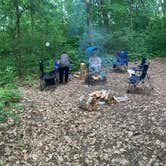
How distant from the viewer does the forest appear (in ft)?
25.0

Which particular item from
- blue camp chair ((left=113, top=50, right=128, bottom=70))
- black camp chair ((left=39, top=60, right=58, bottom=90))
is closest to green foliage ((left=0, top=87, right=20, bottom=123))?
black camp chair ((left=39, top=60, right=58, bottom=90))

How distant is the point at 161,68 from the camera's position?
1788cm

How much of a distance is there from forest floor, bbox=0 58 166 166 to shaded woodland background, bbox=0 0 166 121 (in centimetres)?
103

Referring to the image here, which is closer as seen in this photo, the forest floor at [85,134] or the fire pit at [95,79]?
the forest floor at [85,134]

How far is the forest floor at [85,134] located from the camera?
293 inches

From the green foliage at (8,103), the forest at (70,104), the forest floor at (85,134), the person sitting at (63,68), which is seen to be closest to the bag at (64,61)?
the person sitting at (63,68)

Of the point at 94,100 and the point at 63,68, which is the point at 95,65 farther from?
the point at 94,100

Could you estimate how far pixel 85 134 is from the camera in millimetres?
8445

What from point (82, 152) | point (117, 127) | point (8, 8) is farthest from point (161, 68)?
point (82, 152)

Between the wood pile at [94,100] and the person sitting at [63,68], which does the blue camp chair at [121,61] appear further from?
the wood pile at [94,100]

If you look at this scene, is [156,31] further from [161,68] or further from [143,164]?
[143,164]

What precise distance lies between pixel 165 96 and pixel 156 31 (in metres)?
12.1

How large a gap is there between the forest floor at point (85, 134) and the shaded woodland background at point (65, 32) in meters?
1.03

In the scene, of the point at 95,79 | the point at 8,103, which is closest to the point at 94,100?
the point at 8,103
